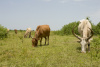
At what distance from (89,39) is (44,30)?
442 cm

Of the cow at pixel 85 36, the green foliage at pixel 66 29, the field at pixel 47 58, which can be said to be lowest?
the field at pixel 47 58

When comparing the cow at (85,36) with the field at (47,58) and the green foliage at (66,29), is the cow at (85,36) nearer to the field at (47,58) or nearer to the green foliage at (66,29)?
the field at (47,58)

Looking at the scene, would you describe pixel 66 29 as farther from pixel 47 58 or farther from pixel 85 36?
pixel 47 58

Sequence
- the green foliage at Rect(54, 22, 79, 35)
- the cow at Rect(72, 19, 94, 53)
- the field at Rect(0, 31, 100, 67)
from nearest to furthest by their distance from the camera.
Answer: the field at Rect(0, 31, 100, 67)
the cow at Rect(72, 19, 94, 53)
the green foliage at Rect(54, 22, 79, 35)

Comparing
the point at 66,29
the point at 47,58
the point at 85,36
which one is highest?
the point at 66,29

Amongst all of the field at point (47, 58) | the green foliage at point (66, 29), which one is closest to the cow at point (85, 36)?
the field at point (47, 58)

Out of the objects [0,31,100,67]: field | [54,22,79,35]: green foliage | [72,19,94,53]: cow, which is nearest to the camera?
[0,31,100,67]: field

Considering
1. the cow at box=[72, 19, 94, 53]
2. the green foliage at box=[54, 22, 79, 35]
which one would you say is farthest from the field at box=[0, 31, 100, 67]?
the green foliage at box=[54, 22, 79, 35]

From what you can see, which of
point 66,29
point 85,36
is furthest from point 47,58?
point 66,29

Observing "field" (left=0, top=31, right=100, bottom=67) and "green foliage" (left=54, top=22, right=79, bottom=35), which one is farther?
"green foliage" (left=54, top=22, right=79, bottom=35)

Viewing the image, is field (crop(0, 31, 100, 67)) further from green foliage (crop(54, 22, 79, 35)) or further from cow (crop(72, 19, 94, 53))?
green foliage (crop(54, 22, 79, 35))

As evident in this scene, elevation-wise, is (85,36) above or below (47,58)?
above

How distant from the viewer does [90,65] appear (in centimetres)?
452

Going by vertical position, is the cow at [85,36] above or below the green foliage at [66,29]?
below
